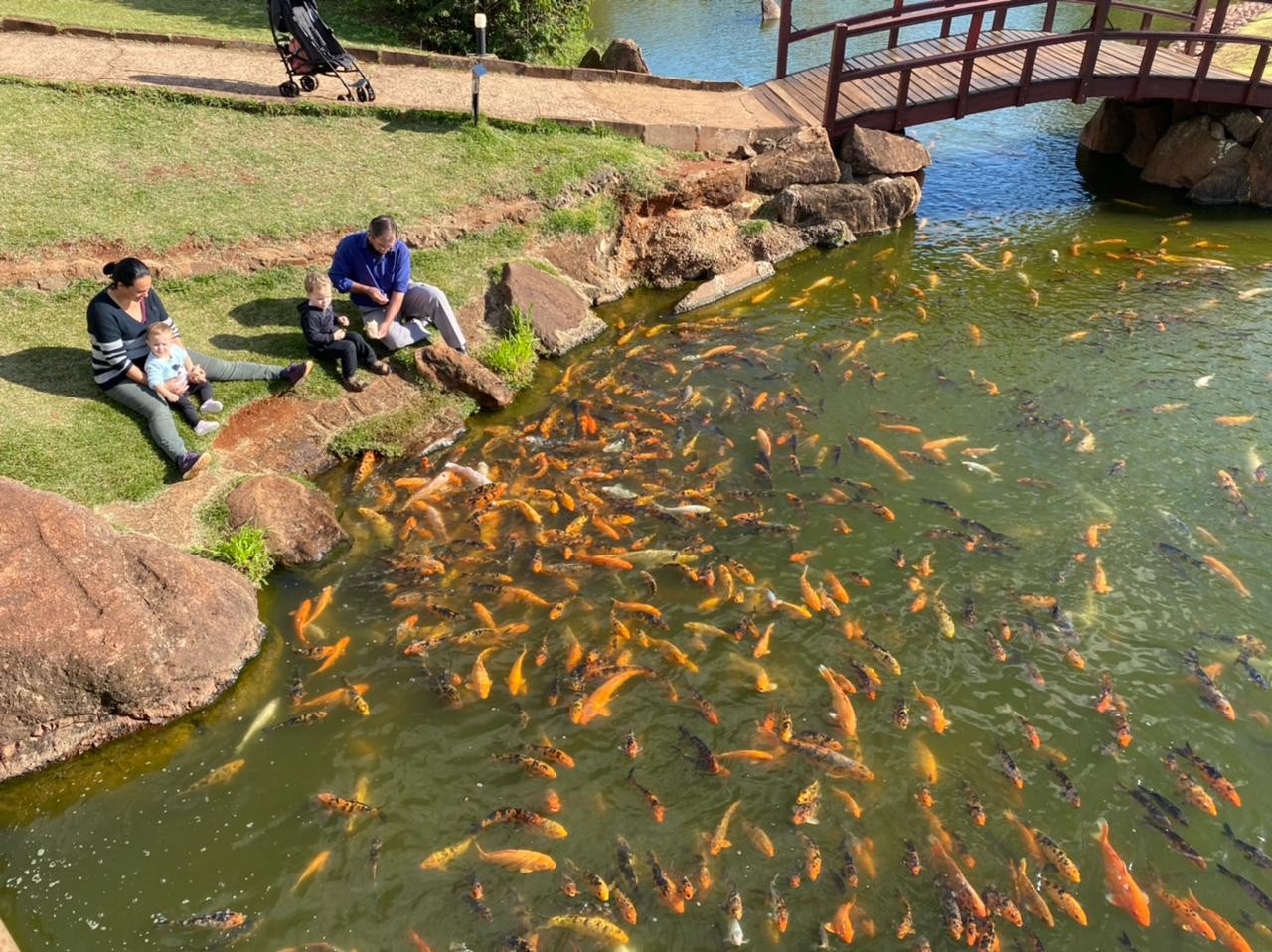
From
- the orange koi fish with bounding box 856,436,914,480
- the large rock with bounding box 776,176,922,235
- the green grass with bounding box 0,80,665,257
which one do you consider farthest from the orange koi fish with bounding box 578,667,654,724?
the large rock with bounding box 776,176,922,235

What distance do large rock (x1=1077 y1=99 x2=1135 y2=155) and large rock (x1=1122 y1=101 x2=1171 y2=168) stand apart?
24 centimetres

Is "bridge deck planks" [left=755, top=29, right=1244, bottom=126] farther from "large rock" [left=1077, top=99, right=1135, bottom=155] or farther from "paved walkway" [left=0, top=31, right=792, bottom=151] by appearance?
"large rock" [left=1077, top=99, right=1135, bottom=155]

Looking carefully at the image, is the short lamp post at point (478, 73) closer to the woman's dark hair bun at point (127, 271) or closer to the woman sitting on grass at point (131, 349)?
the woman sitting on grass at point (131, 349)

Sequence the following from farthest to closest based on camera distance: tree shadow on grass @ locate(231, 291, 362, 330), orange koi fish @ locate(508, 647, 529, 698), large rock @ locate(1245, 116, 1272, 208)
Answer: large rock @ locate(1245, 116, 1272, 208) → tree shadow on grass @ locate(231, 291, 362, 330) → orange koi fish @ locate(508, 647, 529, 698)

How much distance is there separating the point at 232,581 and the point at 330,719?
1690 mm

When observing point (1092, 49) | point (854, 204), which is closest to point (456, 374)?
point (854, 204)

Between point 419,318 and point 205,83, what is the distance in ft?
23.2

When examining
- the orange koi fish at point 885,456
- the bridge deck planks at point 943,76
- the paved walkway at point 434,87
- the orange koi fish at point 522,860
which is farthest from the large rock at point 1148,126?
the orange koi fish at point 522,860

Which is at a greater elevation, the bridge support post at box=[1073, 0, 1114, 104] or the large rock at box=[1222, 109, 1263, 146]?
the bridge support post at box=[1073, 0, 1114, 104]

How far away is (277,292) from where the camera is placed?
35.4 ft

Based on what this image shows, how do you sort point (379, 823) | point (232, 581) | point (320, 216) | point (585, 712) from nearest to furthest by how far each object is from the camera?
point (379, 823)
point (585, 712)
point (232, 581)
point (320, 216)

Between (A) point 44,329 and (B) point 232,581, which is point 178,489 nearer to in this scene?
(B) point 232,581

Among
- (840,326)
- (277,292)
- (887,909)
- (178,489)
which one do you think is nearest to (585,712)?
(887,909)

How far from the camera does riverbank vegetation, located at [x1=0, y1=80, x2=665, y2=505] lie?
8602 millimetres
